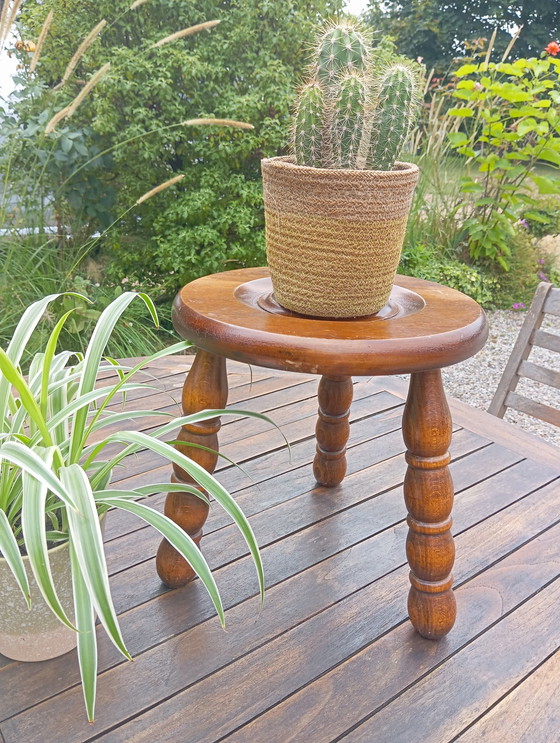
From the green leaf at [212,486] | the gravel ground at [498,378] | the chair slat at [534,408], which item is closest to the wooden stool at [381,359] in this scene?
the green leaf at [212,486]

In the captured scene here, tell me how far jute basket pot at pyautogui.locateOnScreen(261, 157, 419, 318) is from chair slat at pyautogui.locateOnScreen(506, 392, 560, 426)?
0.87m

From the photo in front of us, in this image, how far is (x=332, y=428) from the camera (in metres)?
1.36

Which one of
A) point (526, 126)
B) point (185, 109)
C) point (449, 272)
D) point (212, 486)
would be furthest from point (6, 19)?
point (526, 126)

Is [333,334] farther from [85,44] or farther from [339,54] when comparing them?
[85,44]

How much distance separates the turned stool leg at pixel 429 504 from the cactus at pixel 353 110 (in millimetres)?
352

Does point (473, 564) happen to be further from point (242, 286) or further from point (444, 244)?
point (444, 244)

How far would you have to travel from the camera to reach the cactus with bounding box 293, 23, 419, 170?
2.83 feet

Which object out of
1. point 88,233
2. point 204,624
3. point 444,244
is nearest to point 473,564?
point 204,624

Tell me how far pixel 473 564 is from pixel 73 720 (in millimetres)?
758

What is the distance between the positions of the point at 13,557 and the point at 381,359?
20.4 inches

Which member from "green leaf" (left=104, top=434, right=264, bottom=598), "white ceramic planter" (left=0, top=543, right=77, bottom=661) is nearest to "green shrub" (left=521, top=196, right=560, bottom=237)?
"green leaf" (left=104, top=434, right=264, bottom=598)

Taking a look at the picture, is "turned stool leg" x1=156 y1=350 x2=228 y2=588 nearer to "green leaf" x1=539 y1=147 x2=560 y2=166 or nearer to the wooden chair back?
the wooden chair back

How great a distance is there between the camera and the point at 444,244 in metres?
4.14

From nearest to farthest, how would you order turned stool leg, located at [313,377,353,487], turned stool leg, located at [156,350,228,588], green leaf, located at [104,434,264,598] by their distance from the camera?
green leaf, located at [104,434,264,598] → turned stool leg, located at [156,350,228,588] → turned stool leg, located at [313,377,353,487]
